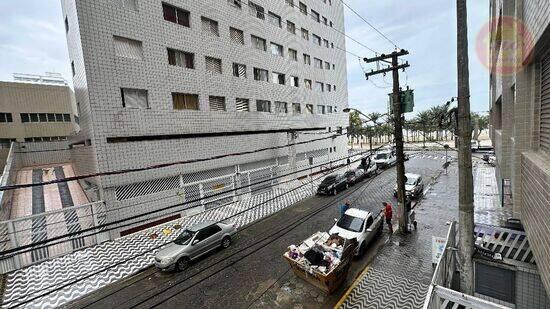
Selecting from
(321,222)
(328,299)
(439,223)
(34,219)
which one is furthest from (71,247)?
(439,223)

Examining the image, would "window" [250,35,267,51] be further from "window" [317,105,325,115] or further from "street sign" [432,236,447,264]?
"street sign" [432,236,447,264]

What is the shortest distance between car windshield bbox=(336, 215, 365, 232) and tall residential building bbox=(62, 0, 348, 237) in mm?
6974

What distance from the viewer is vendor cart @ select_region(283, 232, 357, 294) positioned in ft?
27.5

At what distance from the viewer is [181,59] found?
16641 mm

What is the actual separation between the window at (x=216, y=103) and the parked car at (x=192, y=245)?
368 inches

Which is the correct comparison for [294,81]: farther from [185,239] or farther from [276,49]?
[185,239]

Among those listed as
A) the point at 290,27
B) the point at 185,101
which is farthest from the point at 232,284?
the point at 290,27

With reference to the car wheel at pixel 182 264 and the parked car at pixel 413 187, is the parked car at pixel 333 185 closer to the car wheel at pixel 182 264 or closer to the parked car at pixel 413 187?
the parked car at pixel 413 187

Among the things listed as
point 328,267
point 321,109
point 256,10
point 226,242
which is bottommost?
point 226,242

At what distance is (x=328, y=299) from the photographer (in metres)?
8.64

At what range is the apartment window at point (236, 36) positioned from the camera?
20.2 metres

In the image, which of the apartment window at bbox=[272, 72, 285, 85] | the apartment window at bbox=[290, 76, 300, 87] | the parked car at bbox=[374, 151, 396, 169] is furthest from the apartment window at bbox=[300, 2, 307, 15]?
the parked car at bbox=[374, 151, 396, 169]

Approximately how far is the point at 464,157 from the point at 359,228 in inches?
269

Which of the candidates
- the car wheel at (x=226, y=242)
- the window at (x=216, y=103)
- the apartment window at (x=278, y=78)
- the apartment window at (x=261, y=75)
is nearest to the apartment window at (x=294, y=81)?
the apartment window at (x=278, y=78)
